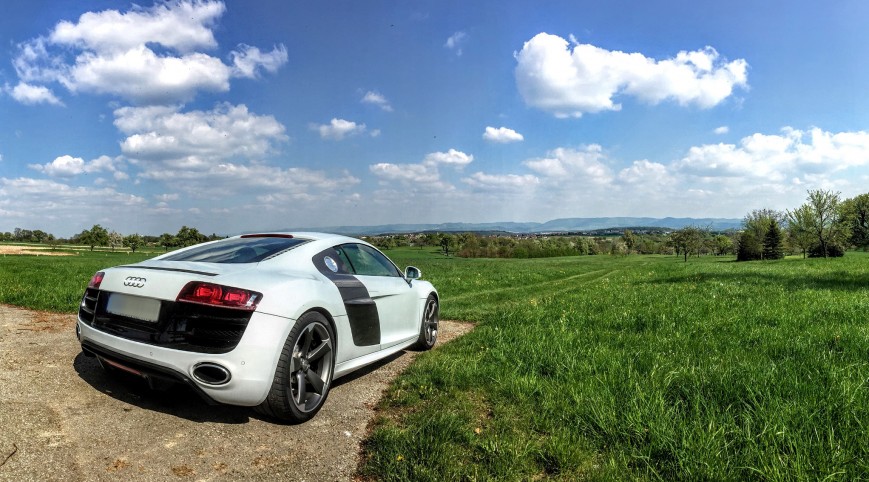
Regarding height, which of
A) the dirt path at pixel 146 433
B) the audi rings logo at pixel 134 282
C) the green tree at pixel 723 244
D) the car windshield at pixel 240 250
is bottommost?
the green tree at pixel 723 244

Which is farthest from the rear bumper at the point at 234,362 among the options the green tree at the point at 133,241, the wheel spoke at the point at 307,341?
the green tree at the point at 133,241

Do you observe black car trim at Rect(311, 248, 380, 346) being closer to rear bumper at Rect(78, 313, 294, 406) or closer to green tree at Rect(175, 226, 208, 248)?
rear bumper at Rect(78, 313, 294, 406)

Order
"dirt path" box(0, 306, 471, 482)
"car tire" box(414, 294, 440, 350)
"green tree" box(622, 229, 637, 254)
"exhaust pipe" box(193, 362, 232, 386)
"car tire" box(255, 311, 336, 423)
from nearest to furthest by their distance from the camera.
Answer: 1. "dirt path" box(0, 306, 471, 482)
2. "exhaust pipe" box(193, 362, 232, 386)
3. "car tire" box(255, 311, 336, 423)
4. "car tire" box(414, 294, 440, 350)
5. "green tree" box(622, 229, 637, 254)

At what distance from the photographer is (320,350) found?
3.74m

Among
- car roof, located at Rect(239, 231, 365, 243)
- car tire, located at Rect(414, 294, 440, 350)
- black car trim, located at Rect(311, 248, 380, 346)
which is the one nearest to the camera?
black car trim, located at Rect(311, 248, 380, 346)

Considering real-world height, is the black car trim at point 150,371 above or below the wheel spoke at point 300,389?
above

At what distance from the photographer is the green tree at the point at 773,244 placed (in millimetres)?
63938

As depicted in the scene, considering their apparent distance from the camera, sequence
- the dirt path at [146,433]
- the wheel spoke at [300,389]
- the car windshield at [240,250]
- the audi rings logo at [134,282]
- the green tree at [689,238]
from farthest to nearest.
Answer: the green tree at [689,238], the car windshield at [240,250], the wheel spoke at [300,389], the audi rings logo at [134,282], the dirt path at [146,433]

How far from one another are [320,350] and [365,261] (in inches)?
58.4

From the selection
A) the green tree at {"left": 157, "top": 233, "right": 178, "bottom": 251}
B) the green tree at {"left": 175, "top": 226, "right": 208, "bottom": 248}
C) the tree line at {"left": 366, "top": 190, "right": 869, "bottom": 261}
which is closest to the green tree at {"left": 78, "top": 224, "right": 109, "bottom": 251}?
the green tree at {"left": 157, "top": 233, "right": 178, "bottom": 251}

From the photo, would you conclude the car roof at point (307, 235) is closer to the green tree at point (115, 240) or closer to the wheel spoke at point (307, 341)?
the wheel spoke at point (307, 341)

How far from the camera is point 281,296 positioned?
333 cm

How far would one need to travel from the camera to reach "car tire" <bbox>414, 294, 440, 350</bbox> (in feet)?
19.8

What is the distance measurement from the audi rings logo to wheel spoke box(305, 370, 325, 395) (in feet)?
4.66
